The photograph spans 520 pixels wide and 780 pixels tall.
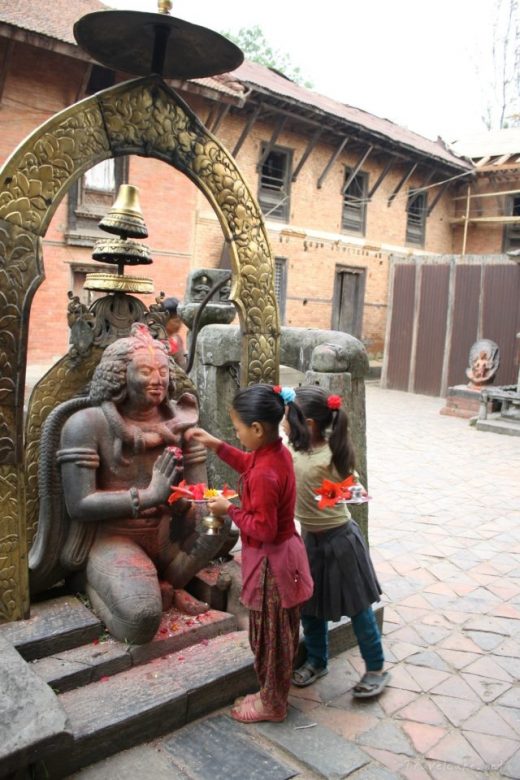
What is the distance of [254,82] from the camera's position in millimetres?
14234

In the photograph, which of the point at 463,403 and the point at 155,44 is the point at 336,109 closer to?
the point at 463,403

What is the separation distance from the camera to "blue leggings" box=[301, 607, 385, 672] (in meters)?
3.03

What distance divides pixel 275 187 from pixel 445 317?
5.65m

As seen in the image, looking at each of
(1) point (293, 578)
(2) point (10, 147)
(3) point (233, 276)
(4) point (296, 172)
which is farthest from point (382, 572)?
(4) point (296, 172)

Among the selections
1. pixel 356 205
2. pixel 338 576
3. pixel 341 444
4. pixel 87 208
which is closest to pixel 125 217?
pixel 341 444

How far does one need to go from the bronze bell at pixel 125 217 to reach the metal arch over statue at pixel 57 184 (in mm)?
397

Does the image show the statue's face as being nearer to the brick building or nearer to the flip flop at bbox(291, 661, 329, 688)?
the flip flop at bbox(291, 661, 329, 688)

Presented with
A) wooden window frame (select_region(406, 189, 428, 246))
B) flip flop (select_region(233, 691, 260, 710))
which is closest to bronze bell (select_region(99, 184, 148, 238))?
flip flop (select_region(233, 691, 260, 710))

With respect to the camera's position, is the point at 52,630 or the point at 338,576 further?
the point at 338,576

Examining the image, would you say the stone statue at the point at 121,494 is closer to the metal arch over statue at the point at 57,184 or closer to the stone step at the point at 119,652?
the stone step at the point at 119,652

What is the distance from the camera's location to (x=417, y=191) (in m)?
20.1

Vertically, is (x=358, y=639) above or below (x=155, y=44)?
below

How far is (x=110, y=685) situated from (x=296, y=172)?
52.2 feet

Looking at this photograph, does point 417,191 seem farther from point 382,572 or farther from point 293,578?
point 293,578
